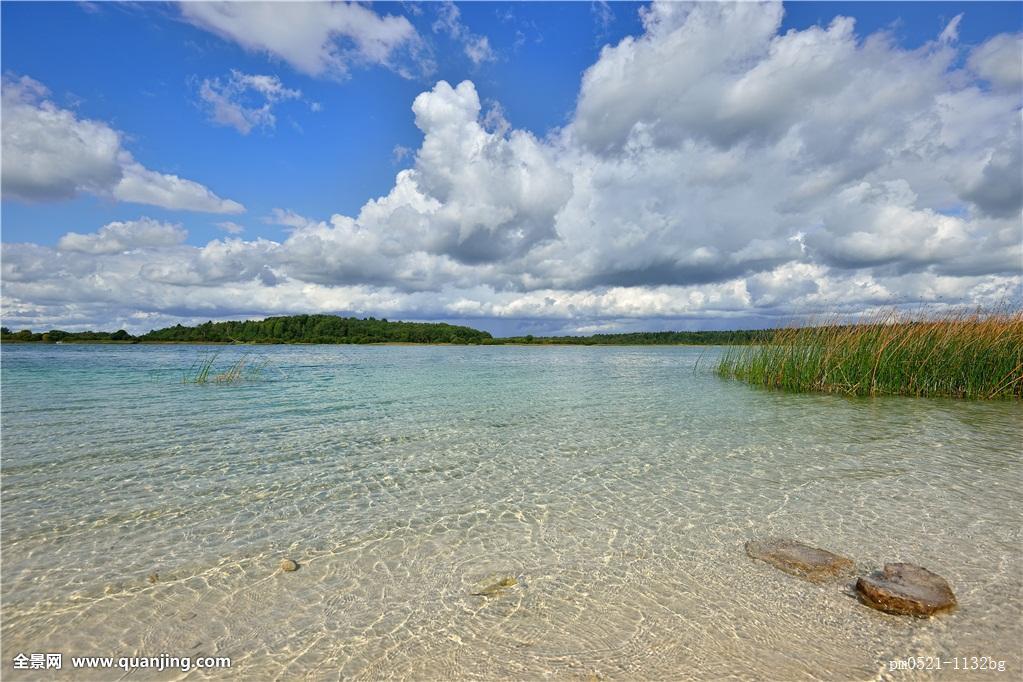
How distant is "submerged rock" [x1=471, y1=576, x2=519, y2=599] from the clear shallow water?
0.28 feet

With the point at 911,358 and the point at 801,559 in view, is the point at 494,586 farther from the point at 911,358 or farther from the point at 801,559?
the point at 911,358

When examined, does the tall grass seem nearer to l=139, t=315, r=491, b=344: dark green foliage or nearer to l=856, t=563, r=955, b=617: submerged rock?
l=856, t=563, r=955, b=617: submerged rock

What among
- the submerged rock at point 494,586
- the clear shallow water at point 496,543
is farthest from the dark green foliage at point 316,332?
the submerged rock at point 494,586

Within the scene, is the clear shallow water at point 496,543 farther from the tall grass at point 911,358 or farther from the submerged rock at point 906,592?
the tall grass at point 911,358

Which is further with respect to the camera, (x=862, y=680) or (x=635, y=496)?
(x=635, y=496)

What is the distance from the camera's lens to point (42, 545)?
4.92 metres

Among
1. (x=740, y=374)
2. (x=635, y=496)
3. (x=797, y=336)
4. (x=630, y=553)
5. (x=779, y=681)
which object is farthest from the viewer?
(x=740, y=374)

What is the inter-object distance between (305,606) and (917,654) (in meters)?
4.23

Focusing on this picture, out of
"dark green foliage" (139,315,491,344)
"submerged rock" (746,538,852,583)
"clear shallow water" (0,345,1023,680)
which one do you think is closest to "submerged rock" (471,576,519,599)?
"clear shallow water" (0,345,1023,680)

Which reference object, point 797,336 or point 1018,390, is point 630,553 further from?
point 1018,390

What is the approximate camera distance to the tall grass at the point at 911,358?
51.6 feet

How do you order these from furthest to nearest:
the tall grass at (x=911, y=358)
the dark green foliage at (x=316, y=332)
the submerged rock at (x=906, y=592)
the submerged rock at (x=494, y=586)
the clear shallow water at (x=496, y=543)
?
the dark green foliage at (x=316, y=332), the tall grass at (x=911, y=358), the submerged rock at (x=494, y=586), the submerged rock at (x=906, y=592), the clear shallow water at (x=496, y=543)

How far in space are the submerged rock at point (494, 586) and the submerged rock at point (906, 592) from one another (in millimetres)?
2702

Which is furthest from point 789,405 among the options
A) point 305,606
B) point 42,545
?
point 42,545
